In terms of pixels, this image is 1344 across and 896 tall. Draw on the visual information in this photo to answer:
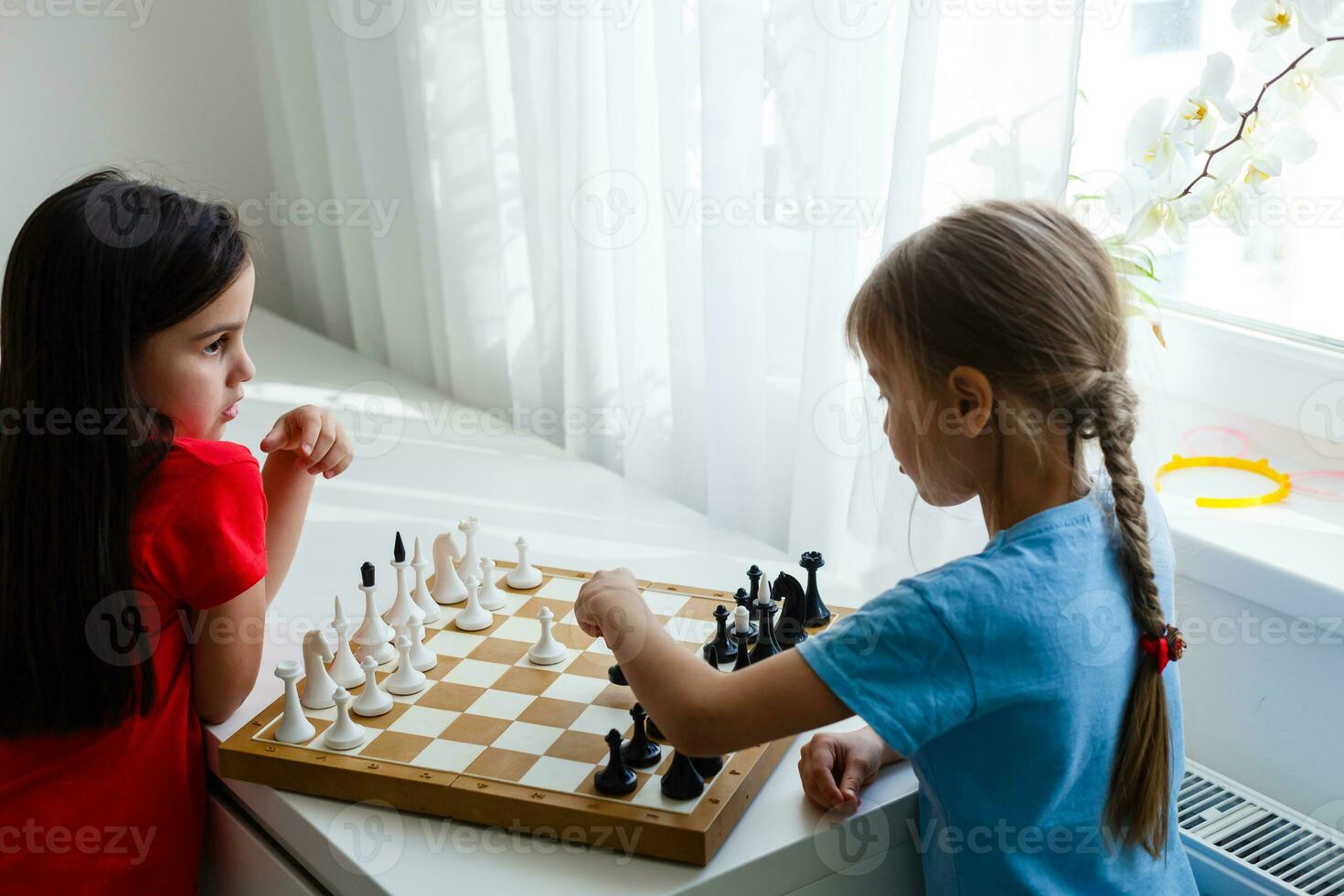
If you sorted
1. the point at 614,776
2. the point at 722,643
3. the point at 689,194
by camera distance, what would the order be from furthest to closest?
the point at 689,194, the point at 722,643, the point at 614,776

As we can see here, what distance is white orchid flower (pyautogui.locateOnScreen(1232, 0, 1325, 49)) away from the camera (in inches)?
50.6

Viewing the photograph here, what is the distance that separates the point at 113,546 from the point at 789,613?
626mm

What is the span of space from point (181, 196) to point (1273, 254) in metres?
1.27

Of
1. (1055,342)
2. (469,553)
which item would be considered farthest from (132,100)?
(1055,342)

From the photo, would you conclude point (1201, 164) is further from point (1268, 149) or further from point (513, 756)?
point (513, 756)

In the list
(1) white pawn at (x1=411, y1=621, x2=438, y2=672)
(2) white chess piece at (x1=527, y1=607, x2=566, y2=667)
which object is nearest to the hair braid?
(2) white chess piece at (x1=527, y1=607, x2=566, y2=667)

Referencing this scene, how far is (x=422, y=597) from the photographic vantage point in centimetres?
129

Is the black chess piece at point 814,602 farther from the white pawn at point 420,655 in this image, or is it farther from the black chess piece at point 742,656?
the white pawn at point 420,655

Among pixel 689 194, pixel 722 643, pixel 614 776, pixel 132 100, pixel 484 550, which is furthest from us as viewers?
pixel 132 100

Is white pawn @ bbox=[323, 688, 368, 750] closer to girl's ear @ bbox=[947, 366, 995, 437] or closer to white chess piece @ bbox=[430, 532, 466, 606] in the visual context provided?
white chess piece @ bbox=[430, 532, 466, 606]

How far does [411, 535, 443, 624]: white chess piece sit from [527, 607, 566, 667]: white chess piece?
0.45 ft

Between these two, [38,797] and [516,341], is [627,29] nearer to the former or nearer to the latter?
[516,341]

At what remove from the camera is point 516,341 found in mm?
2162

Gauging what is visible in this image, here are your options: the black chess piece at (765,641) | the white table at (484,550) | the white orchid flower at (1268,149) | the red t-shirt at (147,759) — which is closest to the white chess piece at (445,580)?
the white table at (484,550)
